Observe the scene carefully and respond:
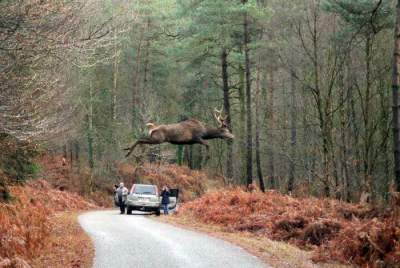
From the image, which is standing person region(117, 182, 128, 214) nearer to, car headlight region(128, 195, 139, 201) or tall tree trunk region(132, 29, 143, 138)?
car headlight region(128, 195, 139, 201)

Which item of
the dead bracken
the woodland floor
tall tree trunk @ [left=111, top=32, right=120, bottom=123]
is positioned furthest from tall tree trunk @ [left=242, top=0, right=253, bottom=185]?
tall tree trunk @ [left=111, top=32, right=120, bottom=123]

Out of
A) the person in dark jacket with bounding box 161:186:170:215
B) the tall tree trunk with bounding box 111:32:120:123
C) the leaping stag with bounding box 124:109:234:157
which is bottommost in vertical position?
the person in dark jacket with bounding box 161:186:170:215

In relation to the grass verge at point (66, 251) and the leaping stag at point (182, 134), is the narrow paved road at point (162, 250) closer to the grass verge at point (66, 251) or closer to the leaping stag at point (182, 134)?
the grass verge at point (66, 251)

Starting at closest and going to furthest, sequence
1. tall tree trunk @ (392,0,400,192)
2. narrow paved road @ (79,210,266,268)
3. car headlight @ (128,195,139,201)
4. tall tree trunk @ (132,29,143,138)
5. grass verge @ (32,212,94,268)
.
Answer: narrow paved road @ (79,210,266,268), grass verge @ (32,212,94,268), tall tree trunk @ (392,0,400,192), car headlight @ (128,195,139,201), tall tree trunk @ (132,29,143,138)

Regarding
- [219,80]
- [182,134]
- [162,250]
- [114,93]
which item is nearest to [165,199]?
[182,134]

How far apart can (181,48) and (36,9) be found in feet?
78.4

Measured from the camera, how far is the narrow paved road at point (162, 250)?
12617 millimetres

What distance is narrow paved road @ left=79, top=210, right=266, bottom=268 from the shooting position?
41.4ft

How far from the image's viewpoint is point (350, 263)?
12.9 metres

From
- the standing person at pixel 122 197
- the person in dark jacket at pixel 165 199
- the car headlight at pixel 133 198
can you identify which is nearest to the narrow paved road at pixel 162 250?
the person in dark jacket at pixel 165 199

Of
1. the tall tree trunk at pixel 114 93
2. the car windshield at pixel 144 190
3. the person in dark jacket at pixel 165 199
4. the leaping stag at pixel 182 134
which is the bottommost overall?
the person in dark jacket at pixel 165 199

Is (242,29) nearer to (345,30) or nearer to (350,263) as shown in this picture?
(345,30)

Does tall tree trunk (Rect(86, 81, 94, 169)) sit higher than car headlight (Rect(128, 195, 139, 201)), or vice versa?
tall tree trunk (Rect(86, 81, 94, 169))

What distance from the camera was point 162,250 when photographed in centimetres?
1456
